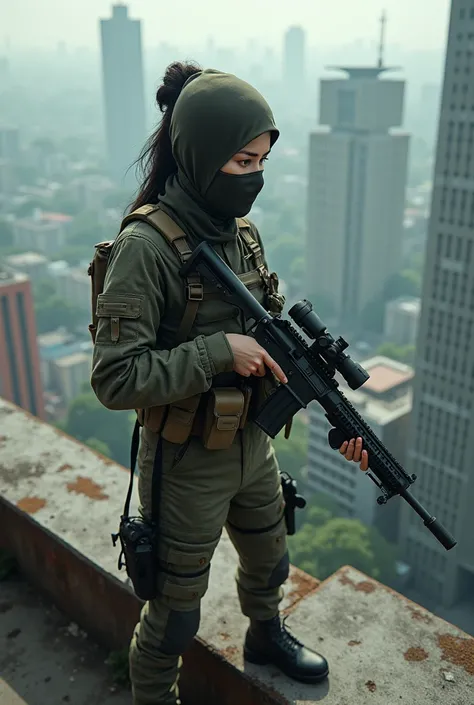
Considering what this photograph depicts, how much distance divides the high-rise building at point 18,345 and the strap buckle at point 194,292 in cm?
2908

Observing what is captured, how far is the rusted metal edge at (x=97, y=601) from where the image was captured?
276 cm

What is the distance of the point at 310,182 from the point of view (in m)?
50.3

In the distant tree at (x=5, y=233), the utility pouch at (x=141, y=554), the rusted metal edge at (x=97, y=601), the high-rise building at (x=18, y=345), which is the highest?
the utility pouch at (x=141, y=554)

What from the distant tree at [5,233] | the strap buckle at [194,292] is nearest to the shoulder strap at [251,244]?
the strap buckle at [194,292]

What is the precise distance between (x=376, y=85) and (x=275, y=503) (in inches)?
2123

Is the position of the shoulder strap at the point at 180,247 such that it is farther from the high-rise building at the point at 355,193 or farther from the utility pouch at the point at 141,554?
the high-rise building at the point at 355,193

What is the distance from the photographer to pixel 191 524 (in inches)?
91.0

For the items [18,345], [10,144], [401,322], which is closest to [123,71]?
[10,144]

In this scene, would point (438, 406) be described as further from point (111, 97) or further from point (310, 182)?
point (111, 97)

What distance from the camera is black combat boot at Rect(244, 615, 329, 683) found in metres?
2.63

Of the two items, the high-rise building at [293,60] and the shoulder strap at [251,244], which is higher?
the shoulder strap at [251,244]

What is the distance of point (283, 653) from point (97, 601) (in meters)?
1.01

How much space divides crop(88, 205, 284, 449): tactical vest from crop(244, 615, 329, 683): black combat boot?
0.90 metres

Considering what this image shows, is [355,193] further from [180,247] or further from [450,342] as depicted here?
[180,247]
